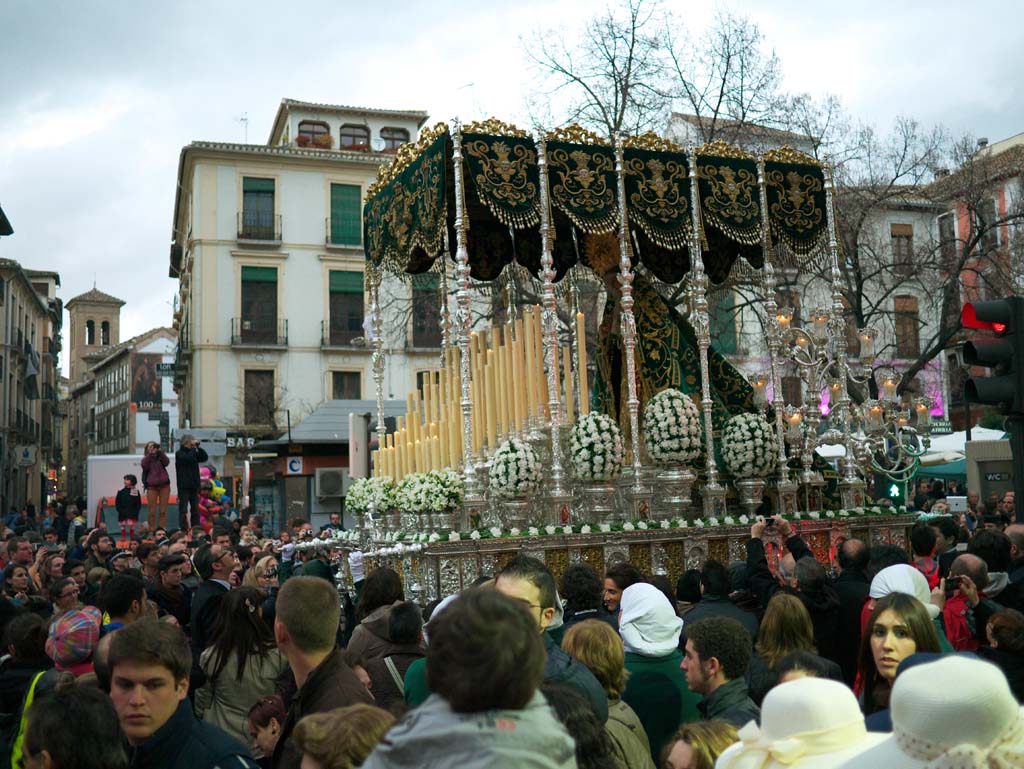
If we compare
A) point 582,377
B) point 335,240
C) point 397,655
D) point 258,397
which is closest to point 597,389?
point 582,377

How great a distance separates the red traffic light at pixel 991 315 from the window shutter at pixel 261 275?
106ft

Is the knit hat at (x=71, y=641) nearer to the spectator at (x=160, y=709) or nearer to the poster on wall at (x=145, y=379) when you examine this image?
the spectator at (x=160, y=709)

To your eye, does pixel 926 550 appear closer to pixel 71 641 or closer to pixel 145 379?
pixel 71 641

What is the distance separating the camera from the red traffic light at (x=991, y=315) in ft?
23.9

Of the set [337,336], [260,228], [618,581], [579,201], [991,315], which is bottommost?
[618,581]

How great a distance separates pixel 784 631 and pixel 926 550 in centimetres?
294

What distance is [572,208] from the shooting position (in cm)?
1258

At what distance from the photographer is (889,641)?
453 cm

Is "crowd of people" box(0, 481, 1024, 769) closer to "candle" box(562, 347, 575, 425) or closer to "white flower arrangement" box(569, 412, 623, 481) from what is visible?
"white flower arrangement" box(569, 412, 623, 481)

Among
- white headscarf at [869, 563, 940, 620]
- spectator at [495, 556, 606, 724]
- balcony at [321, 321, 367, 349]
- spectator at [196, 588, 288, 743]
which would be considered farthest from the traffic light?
balcony at [321, 321, 367, 349]

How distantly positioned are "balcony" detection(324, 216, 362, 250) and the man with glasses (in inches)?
1236

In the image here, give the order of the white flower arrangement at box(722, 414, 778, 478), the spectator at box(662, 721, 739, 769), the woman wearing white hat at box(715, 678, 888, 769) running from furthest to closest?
the white flower arrangement at box(722, 414, 778, 478) → the spectator at box(662, 721, 739, 769) → the woman wearing white hat at box(715, 678, 888, 769)

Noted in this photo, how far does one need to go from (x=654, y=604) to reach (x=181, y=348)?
1506 inches

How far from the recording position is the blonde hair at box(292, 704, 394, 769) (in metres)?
2.89
